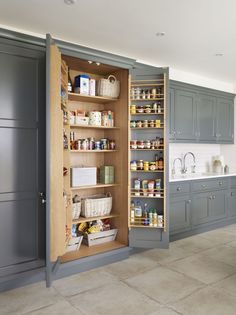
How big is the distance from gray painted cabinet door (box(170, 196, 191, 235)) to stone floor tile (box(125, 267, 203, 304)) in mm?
1024

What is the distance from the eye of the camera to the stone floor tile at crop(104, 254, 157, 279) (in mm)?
3139

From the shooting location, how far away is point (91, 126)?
3.46 meters

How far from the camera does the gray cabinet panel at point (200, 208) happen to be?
4.46 metres

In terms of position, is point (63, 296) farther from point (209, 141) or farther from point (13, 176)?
point (209, 141)

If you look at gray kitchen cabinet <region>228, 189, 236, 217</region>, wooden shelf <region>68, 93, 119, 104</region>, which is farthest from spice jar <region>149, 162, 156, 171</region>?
gray kitchen cabinet <region>228, 189, 236, 217</region>

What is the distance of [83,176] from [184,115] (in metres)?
2.02

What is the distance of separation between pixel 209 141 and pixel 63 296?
351cm

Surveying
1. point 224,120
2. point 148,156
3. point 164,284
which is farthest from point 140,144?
point 224,120

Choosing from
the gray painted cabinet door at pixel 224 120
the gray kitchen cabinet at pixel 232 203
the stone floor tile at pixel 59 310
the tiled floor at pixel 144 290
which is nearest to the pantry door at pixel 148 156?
the tiled floor at pixel 144 290

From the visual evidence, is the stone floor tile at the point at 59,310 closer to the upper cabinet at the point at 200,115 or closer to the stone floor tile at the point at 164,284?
the stone floor tile at the point at 164,284

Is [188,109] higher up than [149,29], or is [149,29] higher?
[149,29]

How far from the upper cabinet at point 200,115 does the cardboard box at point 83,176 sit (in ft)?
4.74

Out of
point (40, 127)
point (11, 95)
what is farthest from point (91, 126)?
point (11, 95)

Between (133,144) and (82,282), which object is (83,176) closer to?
(133,144)
